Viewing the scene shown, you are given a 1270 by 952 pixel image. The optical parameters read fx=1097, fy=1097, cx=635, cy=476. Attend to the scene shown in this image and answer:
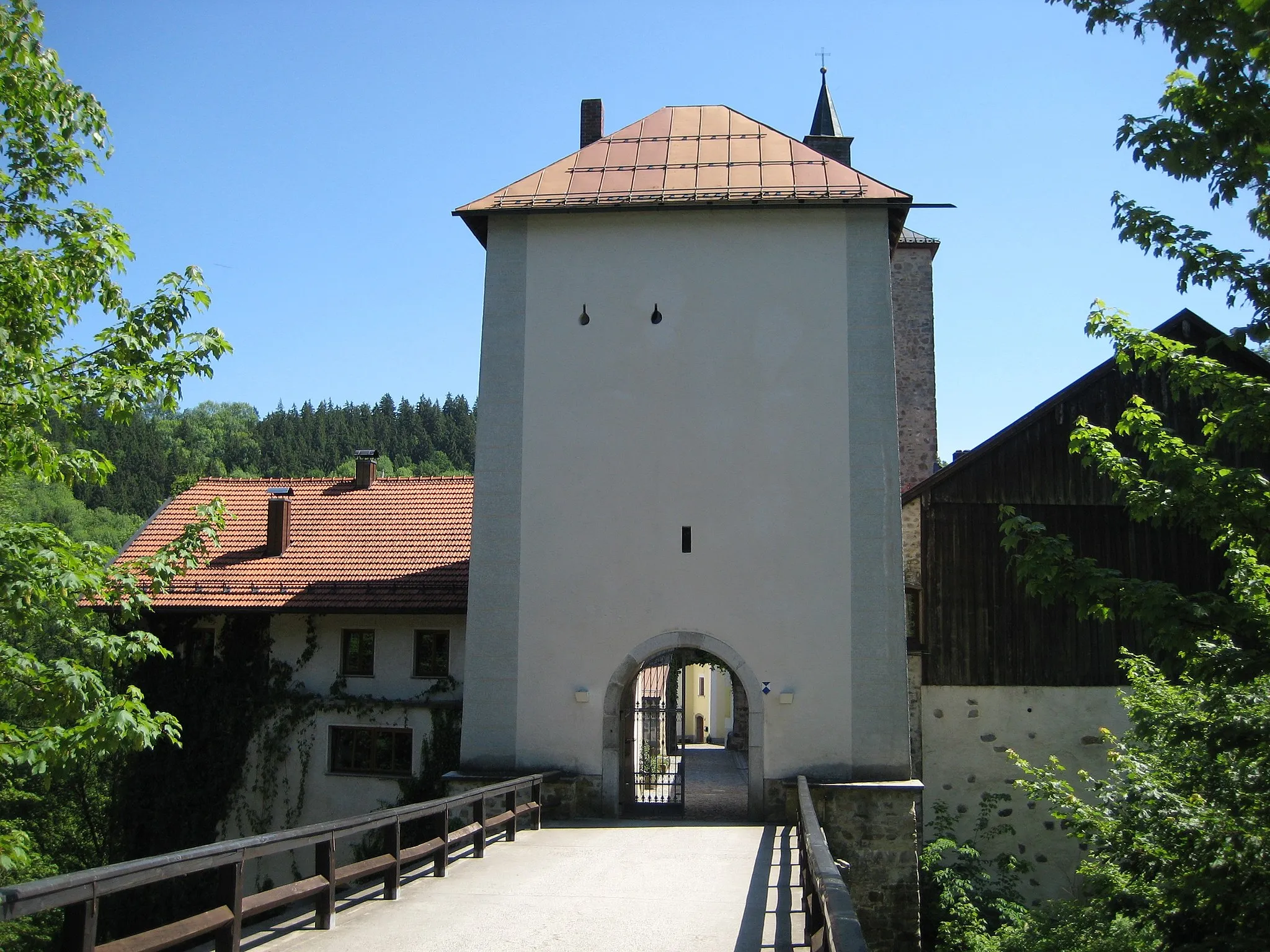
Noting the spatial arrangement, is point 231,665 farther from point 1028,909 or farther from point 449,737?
point 1028,909

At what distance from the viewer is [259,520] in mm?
21266

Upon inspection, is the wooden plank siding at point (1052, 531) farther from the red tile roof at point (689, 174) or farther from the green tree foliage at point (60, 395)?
the green tree foliage at point (60, 395)

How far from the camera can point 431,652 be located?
1861 centimetres

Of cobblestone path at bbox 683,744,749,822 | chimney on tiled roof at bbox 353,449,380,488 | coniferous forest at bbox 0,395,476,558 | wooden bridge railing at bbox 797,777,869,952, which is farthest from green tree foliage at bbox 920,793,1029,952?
coniferous forest at bbox 0,395,476,558

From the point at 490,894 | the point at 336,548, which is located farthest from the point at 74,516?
the point at 490,894

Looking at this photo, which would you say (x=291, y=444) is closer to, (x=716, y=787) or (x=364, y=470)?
(x=364, y=470)

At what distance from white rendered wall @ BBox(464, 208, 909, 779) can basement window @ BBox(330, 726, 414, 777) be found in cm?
371

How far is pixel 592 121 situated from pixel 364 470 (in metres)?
8.26

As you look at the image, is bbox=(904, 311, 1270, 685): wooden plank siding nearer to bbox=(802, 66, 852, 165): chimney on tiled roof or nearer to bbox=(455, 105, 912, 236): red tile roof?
bbox=(455, 105, 912, 236): red tile roof

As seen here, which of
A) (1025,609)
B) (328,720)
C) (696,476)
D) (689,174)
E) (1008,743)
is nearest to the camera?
(696,476)

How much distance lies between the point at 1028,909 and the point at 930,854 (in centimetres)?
187

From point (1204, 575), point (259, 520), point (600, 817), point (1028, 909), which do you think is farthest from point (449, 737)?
point (1204, 575)

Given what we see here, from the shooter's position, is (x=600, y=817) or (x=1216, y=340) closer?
(x=1216, y=340)

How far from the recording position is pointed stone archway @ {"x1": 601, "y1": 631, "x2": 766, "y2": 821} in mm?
14336
